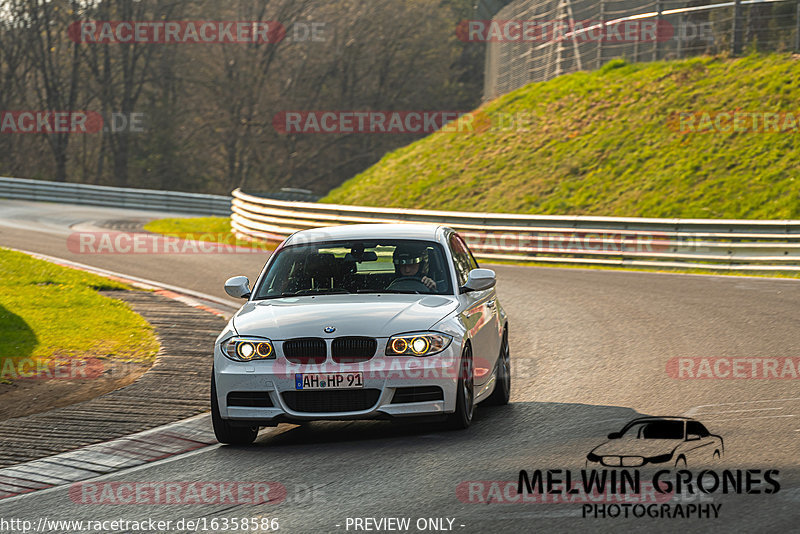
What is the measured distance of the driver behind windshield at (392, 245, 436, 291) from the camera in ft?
27.8

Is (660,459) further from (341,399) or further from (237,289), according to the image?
(237,289)

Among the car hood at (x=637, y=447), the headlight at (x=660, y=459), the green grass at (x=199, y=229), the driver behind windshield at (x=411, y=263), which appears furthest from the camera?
the green grass at (x=199, y=229)

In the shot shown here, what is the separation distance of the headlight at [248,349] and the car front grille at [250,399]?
9.3 inches

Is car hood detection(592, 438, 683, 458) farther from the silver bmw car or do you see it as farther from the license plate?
the license plate

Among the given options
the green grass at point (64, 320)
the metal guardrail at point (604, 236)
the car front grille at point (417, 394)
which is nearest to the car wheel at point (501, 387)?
the car front grille at point (417, 394)

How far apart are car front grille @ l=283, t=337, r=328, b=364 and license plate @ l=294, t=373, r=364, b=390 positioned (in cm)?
12

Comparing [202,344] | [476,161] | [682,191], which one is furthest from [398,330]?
[476,161]

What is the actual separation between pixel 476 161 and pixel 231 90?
89.4ft

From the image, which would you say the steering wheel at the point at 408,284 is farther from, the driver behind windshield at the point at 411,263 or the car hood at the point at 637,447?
the car hood at the point at 637,447

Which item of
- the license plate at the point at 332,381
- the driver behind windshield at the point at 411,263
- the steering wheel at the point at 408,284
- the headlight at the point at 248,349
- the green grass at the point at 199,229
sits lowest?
the green grass at the point at 199,229

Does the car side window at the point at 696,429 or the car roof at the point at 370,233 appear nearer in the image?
the car side window at the point at 696,429

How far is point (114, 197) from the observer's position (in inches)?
1593

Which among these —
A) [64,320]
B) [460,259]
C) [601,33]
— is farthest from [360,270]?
[601,33]

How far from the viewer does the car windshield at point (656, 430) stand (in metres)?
7.34
